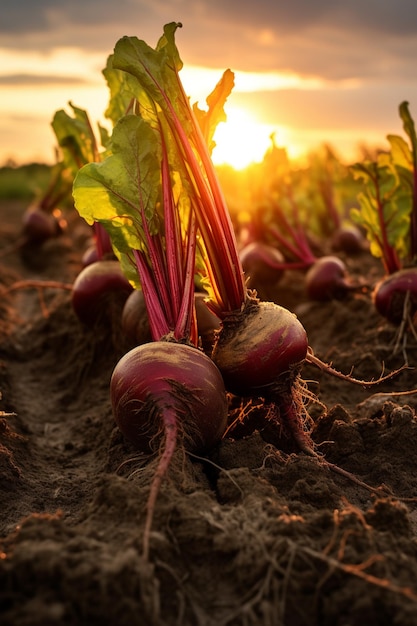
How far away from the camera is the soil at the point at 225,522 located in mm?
2148

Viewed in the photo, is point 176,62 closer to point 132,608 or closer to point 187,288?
point 187,288

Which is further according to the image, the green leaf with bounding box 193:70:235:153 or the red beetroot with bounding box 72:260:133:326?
the red beetroot with bounding box 72:260:133:326

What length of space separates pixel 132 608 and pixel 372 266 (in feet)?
26.5

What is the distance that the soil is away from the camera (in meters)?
2.15

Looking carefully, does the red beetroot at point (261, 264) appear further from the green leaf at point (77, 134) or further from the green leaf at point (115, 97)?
the green leaf at point (115, 97)

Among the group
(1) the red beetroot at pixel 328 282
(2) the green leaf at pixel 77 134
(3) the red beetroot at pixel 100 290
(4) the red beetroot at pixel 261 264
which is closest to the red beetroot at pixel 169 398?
(3) the red beetroot at pixel 100 290

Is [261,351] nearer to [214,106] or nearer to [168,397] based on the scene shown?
[168,397]

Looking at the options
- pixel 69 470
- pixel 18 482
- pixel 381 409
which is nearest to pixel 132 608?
pixel 18 482

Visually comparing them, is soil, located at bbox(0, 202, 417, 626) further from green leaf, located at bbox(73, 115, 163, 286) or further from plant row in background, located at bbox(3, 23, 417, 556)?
green leaf, located at bbox(73, 115, 163, 286)

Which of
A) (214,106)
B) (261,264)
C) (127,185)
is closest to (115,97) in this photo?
(214,106)

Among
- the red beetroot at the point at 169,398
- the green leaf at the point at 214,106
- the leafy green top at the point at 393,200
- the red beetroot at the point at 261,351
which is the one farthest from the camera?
the leafy green top at the point at 393,200

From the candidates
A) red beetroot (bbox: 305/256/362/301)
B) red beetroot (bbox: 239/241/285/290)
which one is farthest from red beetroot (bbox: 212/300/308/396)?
red beetroot (bbox: 239/241/285/290)

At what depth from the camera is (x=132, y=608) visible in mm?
2074

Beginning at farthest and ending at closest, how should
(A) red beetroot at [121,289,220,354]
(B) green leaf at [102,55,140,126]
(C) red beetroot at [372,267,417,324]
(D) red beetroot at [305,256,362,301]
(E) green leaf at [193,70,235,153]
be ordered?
(D) red beetroot at [305,256,362,301]
(C) red beetroot at [372,267,417,324]
(B) green leaf at [102,55,140,126]
(A) red beetroot at [121,289,220,354]
(E) green leaf at [193,70,235,153]
